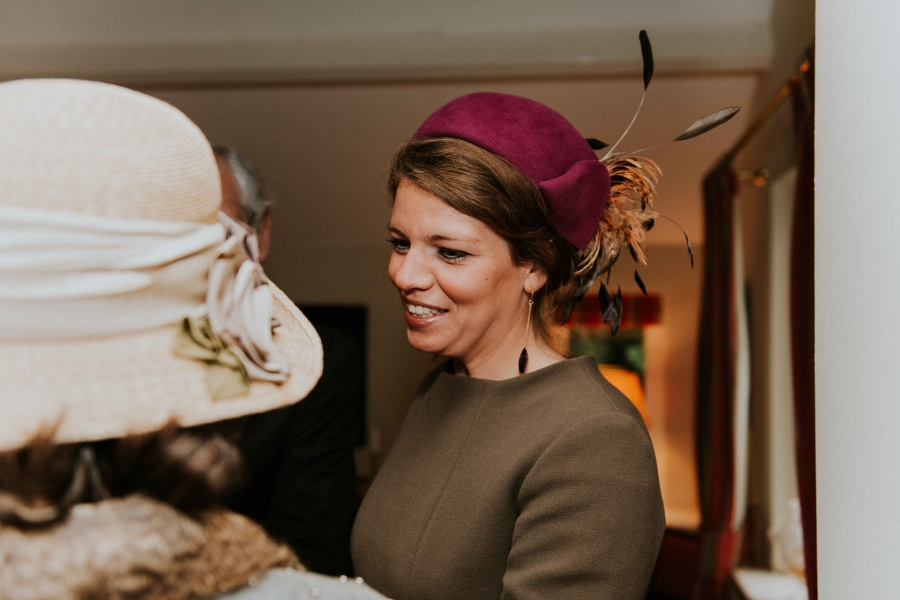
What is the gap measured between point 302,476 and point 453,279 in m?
0.64

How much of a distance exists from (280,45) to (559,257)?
2.07 meters

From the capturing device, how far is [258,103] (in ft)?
10.3

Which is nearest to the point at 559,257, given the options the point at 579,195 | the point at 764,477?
the point at 579,195

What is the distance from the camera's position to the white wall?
2.35 feet

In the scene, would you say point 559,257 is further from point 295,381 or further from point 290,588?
point 290,588

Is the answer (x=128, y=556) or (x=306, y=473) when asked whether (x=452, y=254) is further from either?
(x=128, y=556)

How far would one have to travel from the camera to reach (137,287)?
0.63 meters

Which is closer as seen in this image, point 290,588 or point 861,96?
point 290,588

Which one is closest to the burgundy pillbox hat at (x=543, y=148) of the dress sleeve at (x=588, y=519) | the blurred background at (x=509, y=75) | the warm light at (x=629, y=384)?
the dress sleeve at (x=588, y=519)

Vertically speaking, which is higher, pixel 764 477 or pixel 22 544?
pixel 22 544

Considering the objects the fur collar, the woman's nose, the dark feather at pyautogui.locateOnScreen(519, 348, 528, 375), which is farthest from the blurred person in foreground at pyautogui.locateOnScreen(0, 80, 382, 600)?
the dark feather at pyautogui.locateOnScreen(519, 348, 528, 375)

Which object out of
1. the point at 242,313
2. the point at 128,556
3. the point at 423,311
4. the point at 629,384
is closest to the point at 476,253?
the point at 423,311

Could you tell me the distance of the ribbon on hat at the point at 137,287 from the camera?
58cm

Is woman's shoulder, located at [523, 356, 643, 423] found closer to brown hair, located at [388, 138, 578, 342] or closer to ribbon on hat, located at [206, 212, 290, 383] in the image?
brown hair, located at [388, 138, 578, 342]
